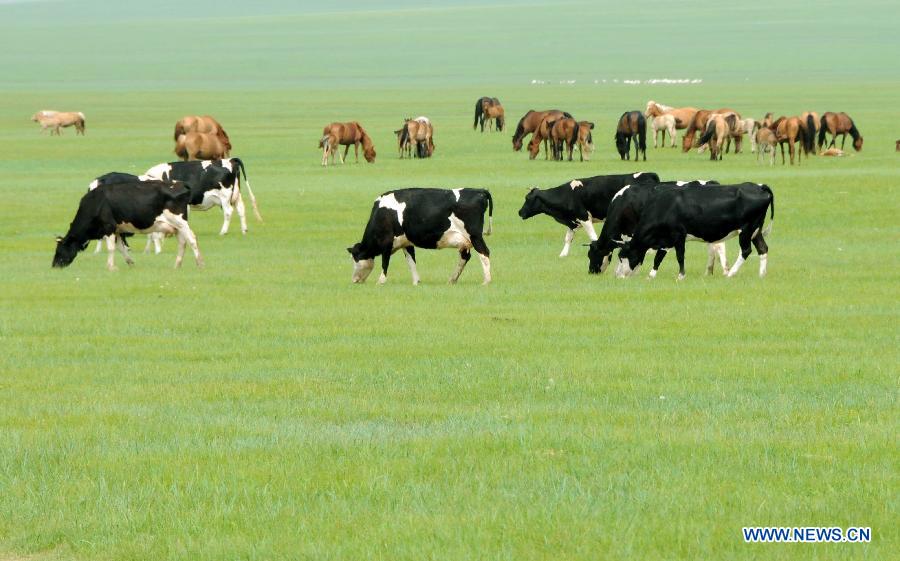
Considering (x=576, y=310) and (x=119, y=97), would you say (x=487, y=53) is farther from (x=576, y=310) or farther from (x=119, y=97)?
(x=576, y=310)

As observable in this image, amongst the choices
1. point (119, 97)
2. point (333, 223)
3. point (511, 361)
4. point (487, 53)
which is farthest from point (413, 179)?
point (487, 53)

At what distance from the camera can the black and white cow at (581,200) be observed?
24031 millimetres

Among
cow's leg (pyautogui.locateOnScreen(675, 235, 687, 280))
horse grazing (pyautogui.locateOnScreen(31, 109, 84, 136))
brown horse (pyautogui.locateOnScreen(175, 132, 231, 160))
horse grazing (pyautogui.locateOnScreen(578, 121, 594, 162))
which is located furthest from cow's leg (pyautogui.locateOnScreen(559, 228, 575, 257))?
horse grazing (pyautogui.locateOnScreen(31, 109, 84, 136))

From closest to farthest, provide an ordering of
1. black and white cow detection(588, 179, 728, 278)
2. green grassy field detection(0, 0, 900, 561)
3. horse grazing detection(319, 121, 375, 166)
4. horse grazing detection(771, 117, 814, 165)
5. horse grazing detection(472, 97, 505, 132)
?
green grassy field detection(0, 0, 900, 561) → black and white cow detection(588, 179, 728, 278) → horse grazing detection(771, 117, 814, 165) → horse grazing detection(319, 121, 375, 166) → horse grazing detection(472, 97, 505, 132)

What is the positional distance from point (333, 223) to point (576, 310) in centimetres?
1444

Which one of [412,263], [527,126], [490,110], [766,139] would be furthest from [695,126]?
[412,263]

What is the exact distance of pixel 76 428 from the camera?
1020 centimetres

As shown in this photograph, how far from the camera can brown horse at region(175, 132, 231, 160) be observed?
4222 centimetres

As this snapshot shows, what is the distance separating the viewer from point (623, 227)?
70.2 feet

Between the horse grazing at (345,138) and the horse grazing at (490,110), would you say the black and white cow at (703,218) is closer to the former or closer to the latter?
the horse grazing at (345,138)

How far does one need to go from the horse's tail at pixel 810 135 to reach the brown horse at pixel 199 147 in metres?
17.9

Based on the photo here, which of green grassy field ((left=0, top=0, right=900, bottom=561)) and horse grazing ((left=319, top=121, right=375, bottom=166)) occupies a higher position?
green grassy field ((left=0, top=0, right=900, bottom=561))

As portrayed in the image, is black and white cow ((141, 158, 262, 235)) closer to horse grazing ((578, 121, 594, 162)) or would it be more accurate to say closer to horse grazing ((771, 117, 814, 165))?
horse grazing ((578, 121, 594, 162))

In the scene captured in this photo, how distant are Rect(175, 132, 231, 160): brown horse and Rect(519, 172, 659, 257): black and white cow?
63.8 feet
